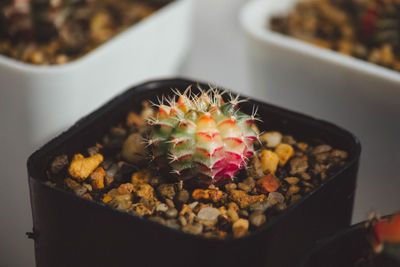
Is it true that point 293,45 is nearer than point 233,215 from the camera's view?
No

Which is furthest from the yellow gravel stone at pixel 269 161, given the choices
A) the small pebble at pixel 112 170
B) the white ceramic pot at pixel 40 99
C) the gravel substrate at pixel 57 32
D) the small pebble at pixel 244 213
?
the gravel substrate at pixel 57 32

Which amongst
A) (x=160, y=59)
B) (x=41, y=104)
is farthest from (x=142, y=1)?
(x=41, y=104)

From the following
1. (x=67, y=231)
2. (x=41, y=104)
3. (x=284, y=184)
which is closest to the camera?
(x=67, y=231)

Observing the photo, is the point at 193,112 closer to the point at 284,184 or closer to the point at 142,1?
the point at 284,184

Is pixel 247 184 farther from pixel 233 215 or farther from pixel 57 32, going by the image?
pixel 57 32

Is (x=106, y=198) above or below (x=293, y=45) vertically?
below

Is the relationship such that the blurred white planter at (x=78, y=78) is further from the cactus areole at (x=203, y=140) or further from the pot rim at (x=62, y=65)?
the cactus areole at (x=203, y=140)

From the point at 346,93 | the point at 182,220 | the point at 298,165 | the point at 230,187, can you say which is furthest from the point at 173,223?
the point at 346,93
